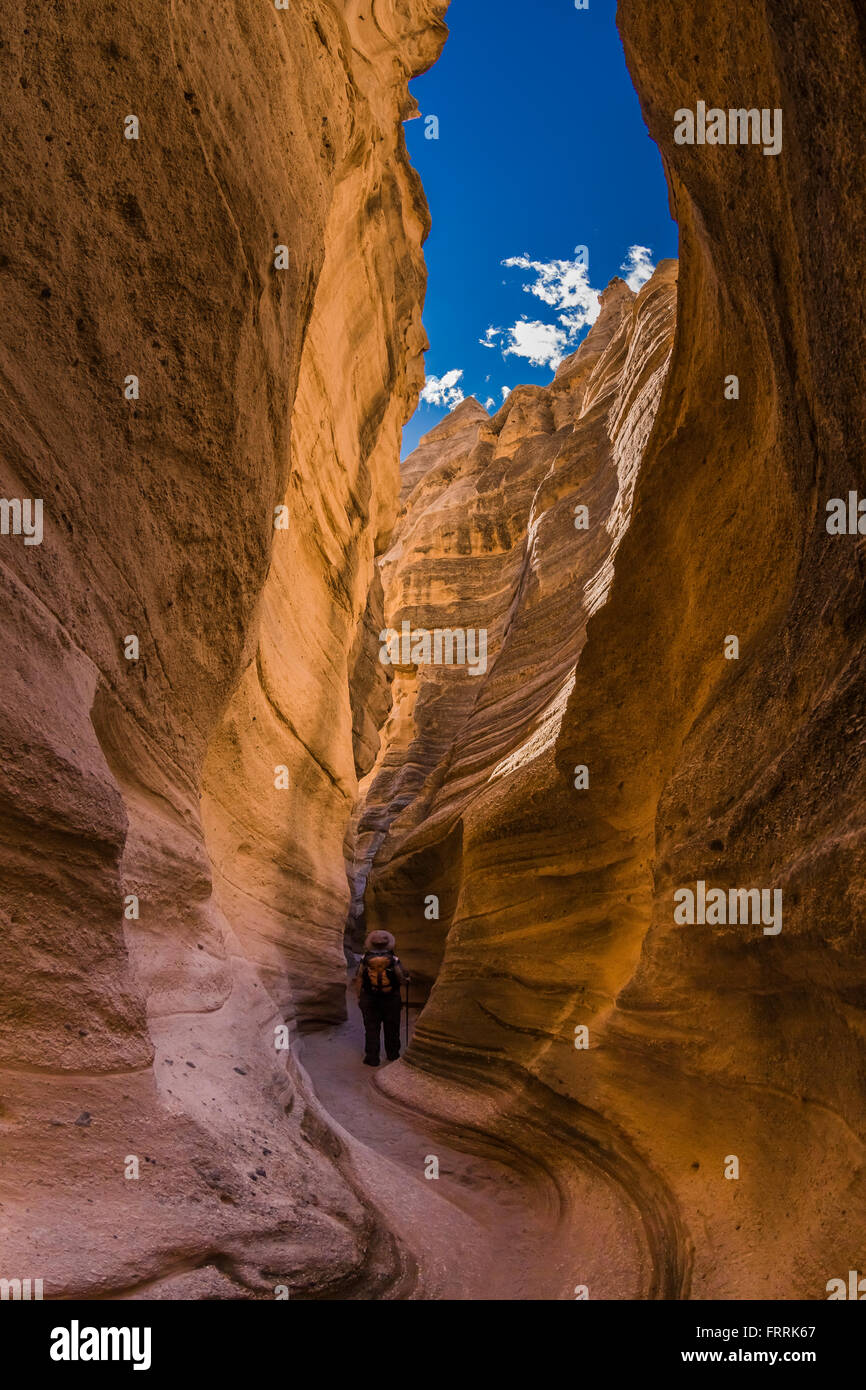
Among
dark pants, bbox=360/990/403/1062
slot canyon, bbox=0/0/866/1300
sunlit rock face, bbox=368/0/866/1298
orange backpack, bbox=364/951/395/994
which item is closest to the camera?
slot canyon, bbox=0/0/866/1300

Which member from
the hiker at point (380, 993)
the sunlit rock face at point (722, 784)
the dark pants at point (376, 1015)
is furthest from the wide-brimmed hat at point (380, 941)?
the sunlit rock face at point (722, 784)

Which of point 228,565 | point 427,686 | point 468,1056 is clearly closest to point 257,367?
point 228,565

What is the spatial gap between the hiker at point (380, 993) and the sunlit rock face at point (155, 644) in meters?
0.86

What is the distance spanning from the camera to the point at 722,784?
497cm

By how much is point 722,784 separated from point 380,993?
5.42 metres

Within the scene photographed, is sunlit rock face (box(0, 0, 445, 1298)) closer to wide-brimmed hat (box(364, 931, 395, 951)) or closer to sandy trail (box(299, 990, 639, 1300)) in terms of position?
sandy trail (box(299, 990, 639, 1300))

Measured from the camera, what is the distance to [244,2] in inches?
252

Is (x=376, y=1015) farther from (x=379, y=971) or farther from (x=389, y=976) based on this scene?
(x=379, y=971)

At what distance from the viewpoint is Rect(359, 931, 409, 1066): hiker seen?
8.78 metres

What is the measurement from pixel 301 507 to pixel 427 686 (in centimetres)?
1046

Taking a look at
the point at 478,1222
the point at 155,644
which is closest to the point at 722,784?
the point at 478,1222

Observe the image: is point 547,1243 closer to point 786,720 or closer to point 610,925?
point 610,925

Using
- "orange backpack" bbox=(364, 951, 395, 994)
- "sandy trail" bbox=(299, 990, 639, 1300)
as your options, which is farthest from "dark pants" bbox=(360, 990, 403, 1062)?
"sandy trail" bbox=(299, 990, 639, 1300)

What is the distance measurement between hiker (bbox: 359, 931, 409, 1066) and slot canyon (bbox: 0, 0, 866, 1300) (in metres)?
0.51
